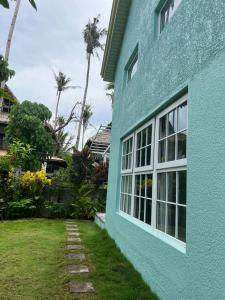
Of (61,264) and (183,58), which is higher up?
(183,58)

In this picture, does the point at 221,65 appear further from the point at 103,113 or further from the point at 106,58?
the point at 103,113

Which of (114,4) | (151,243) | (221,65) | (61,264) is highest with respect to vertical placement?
(114,4)

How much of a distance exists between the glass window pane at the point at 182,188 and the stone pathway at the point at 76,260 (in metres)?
1.88

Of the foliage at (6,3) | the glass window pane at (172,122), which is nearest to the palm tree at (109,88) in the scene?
the glass window pane at (172,122)

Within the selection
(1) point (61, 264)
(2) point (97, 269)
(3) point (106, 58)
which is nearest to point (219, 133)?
(2) point (97, 269)

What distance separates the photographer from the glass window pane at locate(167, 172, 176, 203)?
3350mm

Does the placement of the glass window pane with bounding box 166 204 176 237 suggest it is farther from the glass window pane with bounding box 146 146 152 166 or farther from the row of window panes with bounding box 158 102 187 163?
the glass window pane with bounding box 146 146 152 166

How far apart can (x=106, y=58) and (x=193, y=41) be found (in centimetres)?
601

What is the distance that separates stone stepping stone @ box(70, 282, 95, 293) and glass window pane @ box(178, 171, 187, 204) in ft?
6.14

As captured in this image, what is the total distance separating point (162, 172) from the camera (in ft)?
12.5

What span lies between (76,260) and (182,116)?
11.4 feet

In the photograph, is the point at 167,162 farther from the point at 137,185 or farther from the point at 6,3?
the point at 6,3

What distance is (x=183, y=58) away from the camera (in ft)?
10.7

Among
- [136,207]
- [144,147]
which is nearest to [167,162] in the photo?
[144,147]
